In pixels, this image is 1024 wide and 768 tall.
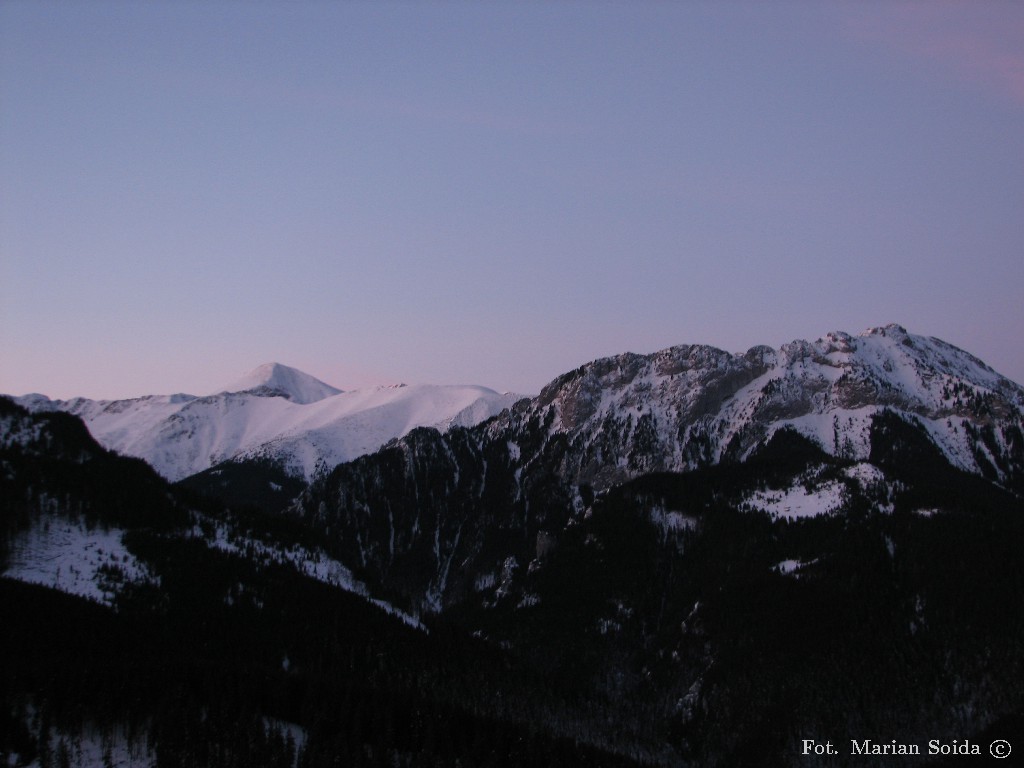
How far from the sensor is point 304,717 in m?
181

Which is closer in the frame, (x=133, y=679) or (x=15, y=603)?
(x=133, y=679)

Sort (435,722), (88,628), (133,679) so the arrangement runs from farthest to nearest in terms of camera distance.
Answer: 1. (88,628)
2. (435,722)
3. (133,679)

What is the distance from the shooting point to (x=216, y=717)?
565 feet

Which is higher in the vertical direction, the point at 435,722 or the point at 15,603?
the point at 15,603

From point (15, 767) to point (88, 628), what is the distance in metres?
51.4

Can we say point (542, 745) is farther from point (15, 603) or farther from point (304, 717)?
point (15, 603)

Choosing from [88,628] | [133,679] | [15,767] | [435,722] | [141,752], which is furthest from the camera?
[88,628]

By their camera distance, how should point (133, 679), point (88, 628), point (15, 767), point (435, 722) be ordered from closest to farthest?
point (15, 767), point (133, 679), point (435, 722), point (88, 628)

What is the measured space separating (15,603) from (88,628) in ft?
43.9

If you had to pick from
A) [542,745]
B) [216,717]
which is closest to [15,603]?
[216,717]

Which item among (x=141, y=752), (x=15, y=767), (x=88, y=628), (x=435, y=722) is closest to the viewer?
(x=15, y=767)

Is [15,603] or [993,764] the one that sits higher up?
[15,603]

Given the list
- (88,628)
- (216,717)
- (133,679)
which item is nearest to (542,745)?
(216,717)

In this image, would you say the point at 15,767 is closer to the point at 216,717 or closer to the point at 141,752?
the point at 141,752
